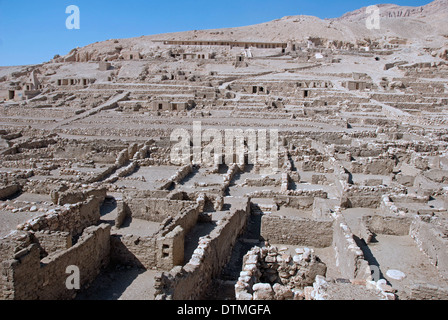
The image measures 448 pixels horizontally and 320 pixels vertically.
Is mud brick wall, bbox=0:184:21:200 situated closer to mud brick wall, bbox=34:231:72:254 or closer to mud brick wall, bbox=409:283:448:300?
mud brick wall, bbox=34:231:72:254

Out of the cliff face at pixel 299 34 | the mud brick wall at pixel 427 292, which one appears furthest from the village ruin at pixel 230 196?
the cliff face at pixel 299 34

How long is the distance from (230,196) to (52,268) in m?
7.31

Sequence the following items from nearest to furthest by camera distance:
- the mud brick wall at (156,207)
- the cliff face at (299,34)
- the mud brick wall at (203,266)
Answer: the mud brick wall at (203,266), the mud brick wall at (156,207), the cliff face at (299,34)

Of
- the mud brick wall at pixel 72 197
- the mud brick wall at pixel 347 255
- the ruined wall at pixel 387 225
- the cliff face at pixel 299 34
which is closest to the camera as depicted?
the mud brick wall at pixel 347 255

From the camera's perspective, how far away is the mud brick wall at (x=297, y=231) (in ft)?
33.9

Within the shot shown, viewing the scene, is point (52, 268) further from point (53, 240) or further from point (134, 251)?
point (134, 251)

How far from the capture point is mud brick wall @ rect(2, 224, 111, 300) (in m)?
6.18

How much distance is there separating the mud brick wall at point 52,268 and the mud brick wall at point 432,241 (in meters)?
7.37

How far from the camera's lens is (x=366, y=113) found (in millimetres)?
31891

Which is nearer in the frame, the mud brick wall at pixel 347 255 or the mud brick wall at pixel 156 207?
the mud brick wall at pixel 347 255

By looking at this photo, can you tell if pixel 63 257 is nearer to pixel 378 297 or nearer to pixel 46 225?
pixel 46 225

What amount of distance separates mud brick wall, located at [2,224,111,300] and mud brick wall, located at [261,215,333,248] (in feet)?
14.9

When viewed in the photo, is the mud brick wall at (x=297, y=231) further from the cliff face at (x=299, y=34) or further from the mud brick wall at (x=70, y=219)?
the cliff face at (x=299, y=34)

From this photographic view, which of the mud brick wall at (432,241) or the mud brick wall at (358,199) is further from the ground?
the mud brick wall at (358,199)
